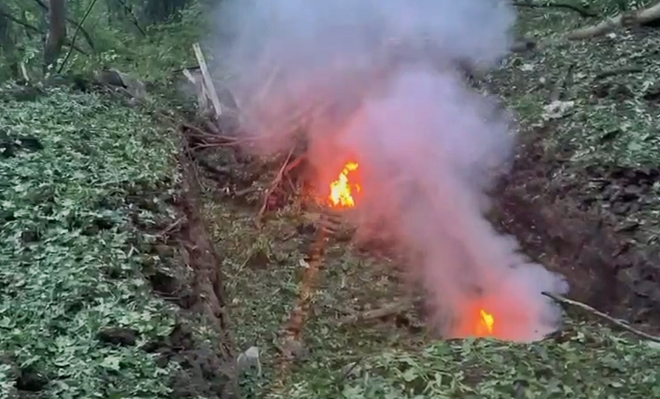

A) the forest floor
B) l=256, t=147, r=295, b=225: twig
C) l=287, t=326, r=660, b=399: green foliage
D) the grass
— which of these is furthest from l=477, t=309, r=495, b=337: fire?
the grass

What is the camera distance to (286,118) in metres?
9.90

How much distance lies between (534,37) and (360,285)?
5.27 metres

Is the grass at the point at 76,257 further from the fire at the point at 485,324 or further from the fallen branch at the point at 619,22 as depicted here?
the fallen branch at the point at 619,22

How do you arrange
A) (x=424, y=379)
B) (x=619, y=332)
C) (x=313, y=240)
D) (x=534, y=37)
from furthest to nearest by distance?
(x=534, y=37) < (x=313, y=240) < (x=619, y=332) < (x=424, y=379)

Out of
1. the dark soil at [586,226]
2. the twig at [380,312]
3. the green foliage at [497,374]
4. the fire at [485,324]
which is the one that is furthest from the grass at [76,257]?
the dark soil at [586,226]

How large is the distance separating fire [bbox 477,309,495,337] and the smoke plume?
0.06 metres

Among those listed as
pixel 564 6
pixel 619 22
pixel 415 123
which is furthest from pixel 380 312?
pixel 564 6

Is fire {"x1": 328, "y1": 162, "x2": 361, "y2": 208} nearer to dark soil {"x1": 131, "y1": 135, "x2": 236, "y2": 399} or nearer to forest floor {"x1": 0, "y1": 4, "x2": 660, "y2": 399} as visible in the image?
forest floor {"x1": 0, "y1": 4, "x2": 660, "y2": 399}

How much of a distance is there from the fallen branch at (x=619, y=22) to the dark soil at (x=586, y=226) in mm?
2526

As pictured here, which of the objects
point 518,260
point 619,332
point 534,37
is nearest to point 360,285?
point 518,260

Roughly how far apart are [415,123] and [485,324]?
3040 mm

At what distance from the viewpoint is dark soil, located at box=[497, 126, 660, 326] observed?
19.8 feet

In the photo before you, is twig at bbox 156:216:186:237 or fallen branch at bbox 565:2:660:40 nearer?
twig at bbox 156:216:186:237

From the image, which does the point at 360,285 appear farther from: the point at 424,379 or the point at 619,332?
the point at 424,379
